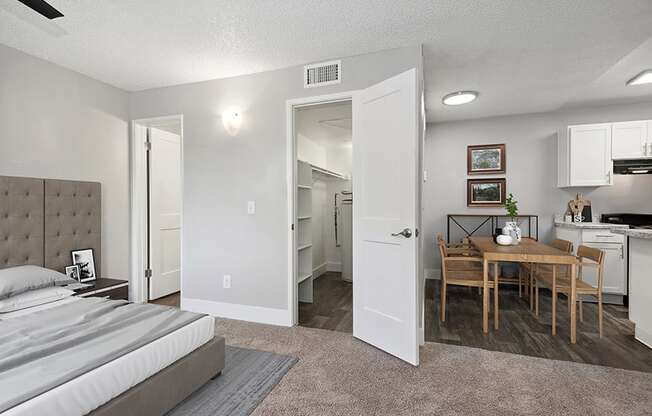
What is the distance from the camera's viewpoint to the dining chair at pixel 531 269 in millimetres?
3349

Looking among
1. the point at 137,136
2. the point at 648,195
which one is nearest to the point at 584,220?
the point at 648,195

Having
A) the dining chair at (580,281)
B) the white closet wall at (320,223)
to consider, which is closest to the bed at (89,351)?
the dining chair at (580,281)

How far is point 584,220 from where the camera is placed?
429cm

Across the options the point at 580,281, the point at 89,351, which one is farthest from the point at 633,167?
the point at 89,351

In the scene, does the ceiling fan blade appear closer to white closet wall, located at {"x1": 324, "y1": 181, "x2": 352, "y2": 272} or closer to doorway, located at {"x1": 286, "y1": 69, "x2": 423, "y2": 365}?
doorway, located at {"x1": 286, "y1": 69, "x2": 423, "y2": 365}

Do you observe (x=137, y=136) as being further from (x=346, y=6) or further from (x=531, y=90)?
(x=531, y=90)

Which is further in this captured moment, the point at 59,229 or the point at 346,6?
the point at 59,229

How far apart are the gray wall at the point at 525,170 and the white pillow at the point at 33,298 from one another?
465 centimetres

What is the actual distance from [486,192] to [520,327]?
2.39 meters

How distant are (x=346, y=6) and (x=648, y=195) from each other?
4866mm

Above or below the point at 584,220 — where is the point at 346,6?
above

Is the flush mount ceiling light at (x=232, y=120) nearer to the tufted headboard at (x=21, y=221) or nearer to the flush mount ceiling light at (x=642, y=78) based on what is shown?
the tufted headboard at (x=21, y=221)

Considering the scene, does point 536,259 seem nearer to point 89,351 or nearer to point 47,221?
point 89,351

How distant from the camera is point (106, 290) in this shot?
9.56ft
